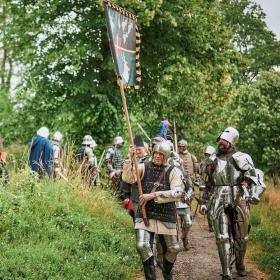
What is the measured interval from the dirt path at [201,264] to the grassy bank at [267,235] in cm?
22

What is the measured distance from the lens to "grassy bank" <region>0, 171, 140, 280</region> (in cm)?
765

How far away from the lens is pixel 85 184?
37.8 ft

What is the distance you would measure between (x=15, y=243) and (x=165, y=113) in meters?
13.9

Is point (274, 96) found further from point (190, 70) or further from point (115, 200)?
point (115, 200)

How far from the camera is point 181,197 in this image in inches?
313

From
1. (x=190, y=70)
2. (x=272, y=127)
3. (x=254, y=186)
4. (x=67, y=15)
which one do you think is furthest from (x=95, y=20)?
(x=254, y=186)

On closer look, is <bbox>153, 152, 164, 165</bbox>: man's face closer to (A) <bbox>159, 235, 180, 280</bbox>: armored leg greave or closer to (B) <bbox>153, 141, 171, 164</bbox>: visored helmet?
(B) <bbox>153, 141, 171, 164</bbox>: visored helmet

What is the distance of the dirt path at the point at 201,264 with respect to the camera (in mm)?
9287

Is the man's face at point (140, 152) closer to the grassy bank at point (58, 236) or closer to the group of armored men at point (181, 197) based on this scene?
the group of armored men at point (181, 197)

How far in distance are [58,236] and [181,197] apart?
6.90 ft

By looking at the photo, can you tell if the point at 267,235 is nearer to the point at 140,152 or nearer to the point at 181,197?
the point at 140,152

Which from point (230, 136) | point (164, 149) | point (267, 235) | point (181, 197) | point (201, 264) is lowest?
point (201, 264)

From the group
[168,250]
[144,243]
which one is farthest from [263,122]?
[144,243]

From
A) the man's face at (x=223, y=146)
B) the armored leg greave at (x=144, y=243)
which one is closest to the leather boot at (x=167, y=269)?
the armored leg greave at (x=144, y=243)
